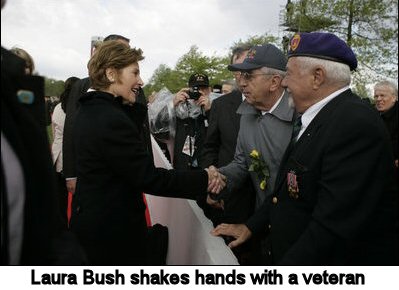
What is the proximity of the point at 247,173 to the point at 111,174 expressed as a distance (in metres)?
1.26

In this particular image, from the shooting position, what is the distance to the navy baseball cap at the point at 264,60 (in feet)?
11.0

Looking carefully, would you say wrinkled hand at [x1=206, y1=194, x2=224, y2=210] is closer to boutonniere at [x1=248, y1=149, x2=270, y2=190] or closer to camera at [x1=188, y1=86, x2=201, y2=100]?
boutonniere at [x1=248, y1=149, x2=270, y2=190]

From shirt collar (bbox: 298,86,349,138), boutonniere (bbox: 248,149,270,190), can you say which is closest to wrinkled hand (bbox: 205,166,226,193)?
boutonniere (bbox: 248,149,270,190)

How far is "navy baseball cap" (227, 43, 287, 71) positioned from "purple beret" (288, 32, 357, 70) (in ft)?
3.18

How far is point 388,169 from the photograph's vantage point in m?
1.85

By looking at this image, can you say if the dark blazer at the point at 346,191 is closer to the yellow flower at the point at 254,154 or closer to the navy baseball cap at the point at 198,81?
the yellow flower at the point at 254,154

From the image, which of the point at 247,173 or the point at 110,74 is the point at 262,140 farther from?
the point at 110,74

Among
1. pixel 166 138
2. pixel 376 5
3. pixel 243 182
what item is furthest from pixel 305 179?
pixel 376 5

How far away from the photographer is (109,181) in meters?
2.71

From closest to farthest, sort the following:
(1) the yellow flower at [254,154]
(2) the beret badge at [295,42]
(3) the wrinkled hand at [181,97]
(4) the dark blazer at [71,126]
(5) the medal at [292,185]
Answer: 1. (5) the medal at [292,185]
2. (2) the beret badge at [295,42]
3. (1) the yellow flower at [254,154]
4. (4) the dark blazer at [71,126]
5. (3) the wrinkled hand at [181,97]

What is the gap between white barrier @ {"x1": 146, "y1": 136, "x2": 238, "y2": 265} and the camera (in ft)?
8.40

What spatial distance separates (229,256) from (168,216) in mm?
2536

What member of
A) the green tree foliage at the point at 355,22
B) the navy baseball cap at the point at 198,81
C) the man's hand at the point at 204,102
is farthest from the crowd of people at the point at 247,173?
the green tree foliage at the point at 355,22

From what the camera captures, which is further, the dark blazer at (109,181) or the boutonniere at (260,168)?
the boutonniere at (260,168)
